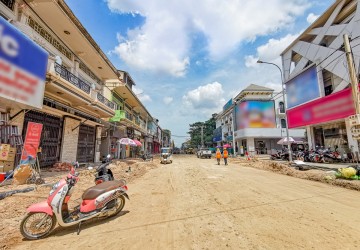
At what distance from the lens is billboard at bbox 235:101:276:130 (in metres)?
40.6

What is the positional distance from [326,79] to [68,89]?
23180 millimetres

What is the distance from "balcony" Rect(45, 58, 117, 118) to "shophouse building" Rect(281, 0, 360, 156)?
745 inches

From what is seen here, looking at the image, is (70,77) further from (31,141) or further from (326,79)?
(326,79)

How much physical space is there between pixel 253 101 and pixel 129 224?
133ft

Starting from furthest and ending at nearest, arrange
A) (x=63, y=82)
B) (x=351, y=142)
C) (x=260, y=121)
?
(x=260, y=121)
(x=351, y=142)
(x=63, y=82)

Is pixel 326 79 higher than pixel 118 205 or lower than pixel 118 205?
higher

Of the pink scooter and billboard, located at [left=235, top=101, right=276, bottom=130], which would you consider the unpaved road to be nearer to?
the pink scooter

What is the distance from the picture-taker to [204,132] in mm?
77438

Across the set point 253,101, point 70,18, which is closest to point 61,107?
point 70,18

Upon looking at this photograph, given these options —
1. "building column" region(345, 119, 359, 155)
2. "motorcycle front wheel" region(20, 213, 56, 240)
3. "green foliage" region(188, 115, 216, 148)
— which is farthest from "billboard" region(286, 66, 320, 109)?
"green foliage" region(188, 115, 216, 148)

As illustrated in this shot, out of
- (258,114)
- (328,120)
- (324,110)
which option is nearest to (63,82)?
(328,120)

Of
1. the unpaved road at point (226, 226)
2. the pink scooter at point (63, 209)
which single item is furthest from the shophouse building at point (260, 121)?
the pink scooter at point (63, 209)

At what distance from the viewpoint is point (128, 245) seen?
11.6 ft

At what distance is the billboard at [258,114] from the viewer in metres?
40.6
